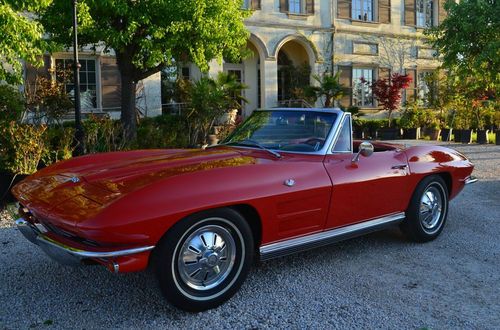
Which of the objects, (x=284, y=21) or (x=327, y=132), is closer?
(x=327, y=132)

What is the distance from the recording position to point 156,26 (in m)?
8.24

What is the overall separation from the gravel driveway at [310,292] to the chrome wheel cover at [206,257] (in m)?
0.21

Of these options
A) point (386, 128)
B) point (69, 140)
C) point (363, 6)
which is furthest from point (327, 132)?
point (363, 6)

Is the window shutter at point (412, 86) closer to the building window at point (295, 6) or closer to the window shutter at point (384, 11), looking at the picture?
the window shutter at point (384, 11)

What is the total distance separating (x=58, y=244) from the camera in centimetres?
294

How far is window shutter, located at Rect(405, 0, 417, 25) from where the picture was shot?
22.5m

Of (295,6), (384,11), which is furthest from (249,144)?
(384,11)

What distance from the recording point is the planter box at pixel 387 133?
62.0 feet

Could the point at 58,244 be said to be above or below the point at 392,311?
above

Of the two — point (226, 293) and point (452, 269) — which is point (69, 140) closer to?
point (226, 293)

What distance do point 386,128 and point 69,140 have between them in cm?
1456

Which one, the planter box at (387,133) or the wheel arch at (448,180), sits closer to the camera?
the wheel arch at (448,180)

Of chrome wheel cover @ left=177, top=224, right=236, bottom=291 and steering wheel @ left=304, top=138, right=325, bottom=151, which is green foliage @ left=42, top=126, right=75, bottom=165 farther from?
chrome wheel cover @ left=177, top=224, right=236, bottom=291

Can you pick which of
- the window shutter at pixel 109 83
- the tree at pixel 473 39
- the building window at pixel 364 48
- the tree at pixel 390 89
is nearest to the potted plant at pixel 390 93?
the tree at pixel 390 89
